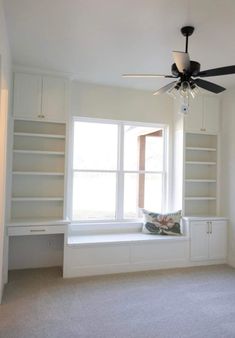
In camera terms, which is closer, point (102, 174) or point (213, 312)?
point (213, 312)

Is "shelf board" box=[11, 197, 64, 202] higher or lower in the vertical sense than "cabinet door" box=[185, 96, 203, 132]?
lower

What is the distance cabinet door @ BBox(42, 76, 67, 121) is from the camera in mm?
4121

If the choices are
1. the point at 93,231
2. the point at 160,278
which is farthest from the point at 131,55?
the point at 160,278

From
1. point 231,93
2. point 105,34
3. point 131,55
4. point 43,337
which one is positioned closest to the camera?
point 43,337

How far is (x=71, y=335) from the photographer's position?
253 cm

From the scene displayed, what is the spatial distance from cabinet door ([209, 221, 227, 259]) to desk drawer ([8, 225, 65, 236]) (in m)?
2.46

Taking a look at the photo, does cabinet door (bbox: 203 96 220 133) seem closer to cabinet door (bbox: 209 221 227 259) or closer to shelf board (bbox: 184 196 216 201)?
shelf board (bbox: 184 196 216 201)

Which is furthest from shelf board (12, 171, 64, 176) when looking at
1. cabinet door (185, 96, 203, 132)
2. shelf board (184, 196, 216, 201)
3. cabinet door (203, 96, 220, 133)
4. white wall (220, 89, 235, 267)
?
white wall (220, 89, 235, 267)

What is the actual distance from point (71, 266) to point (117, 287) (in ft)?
2.39

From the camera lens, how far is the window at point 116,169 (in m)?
4.73

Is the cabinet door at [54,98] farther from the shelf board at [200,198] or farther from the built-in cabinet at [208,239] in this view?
the built-in cabinet at [208,239]

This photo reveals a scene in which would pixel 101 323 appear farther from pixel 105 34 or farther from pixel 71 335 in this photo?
pixel 105 34

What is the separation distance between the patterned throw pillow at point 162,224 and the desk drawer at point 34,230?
4.90 ft

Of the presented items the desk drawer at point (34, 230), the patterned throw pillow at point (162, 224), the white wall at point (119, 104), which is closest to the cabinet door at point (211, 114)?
the white wall at point (119, 104)
